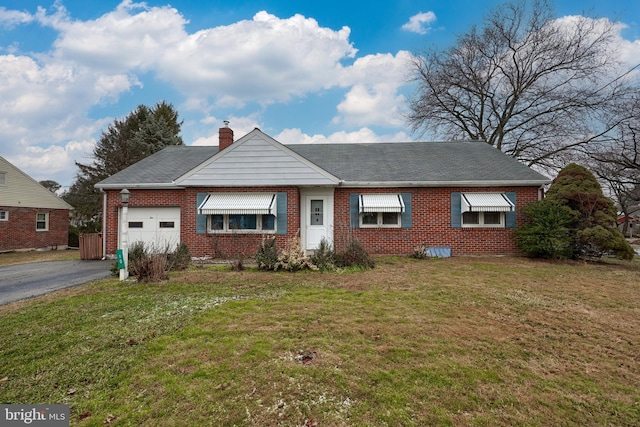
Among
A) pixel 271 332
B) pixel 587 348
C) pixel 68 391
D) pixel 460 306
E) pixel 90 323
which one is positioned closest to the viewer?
pixel 68 391

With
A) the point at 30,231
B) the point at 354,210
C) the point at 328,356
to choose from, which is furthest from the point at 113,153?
the point at 328,356

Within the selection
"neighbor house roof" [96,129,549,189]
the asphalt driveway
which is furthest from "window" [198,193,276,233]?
the asphalt driveway

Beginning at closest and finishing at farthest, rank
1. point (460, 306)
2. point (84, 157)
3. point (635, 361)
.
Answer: point (635, 361) → point (460, 306) → point (84, 157)

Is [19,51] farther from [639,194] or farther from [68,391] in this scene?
[639,194]

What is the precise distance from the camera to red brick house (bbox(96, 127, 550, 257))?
12.7 m

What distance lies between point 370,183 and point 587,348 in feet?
31.5

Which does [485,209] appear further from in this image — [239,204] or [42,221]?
[42,221]

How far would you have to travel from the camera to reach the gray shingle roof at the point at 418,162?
13.2 metres

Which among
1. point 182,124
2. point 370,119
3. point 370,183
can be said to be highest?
point 182,124

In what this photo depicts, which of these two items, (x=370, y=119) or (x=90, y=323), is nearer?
(x=90, y=323)

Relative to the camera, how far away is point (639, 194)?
2761 centimetres

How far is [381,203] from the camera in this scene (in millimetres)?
12844

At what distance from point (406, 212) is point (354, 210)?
2.24 m

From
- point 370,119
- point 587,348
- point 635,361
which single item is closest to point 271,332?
point 587,348
